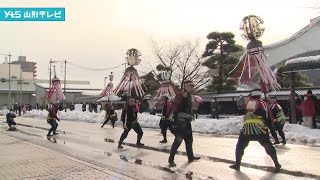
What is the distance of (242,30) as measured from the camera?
13.3m

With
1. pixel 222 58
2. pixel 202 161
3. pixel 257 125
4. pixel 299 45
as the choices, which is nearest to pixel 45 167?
pixel 202 161

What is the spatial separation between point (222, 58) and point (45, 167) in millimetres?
33970

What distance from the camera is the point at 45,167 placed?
33.0 ft

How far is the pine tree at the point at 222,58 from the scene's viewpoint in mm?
42531

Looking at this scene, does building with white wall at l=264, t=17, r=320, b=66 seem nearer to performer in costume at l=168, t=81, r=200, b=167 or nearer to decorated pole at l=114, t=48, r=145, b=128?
decorated pole at l=114, t=48, r=145, b=128

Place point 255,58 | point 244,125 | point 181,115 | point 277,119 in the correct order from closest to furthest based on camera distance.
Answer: point 244,125 < point 181,115 < point 255,58 < point 277,119

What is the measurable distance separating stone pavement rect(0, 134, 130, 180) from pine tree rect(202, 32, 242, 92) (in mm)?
31083

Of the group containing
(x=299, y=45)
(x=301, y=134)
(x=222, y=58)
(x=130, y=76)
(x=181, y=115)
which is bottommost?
(x=301, y=134)

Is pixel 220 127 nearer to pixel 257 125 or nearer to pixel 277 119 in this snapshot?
pixel 277 119

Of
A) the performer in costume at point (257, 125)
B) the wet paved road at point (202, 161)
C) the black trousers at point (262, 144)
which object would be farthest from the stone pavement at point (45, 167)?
the performer in costume at point (257, 125)

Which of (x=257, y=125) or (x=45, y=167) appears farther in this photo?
(x=45, y=167)

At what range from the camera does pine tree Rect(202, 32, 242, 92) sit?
140 ft

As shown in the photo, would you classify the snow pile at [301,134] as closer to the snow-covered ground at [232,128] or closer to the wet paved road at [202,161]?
the snow-covered ground at [232,128]

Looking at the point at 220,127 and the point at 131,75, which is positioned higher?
the point at 131,75
